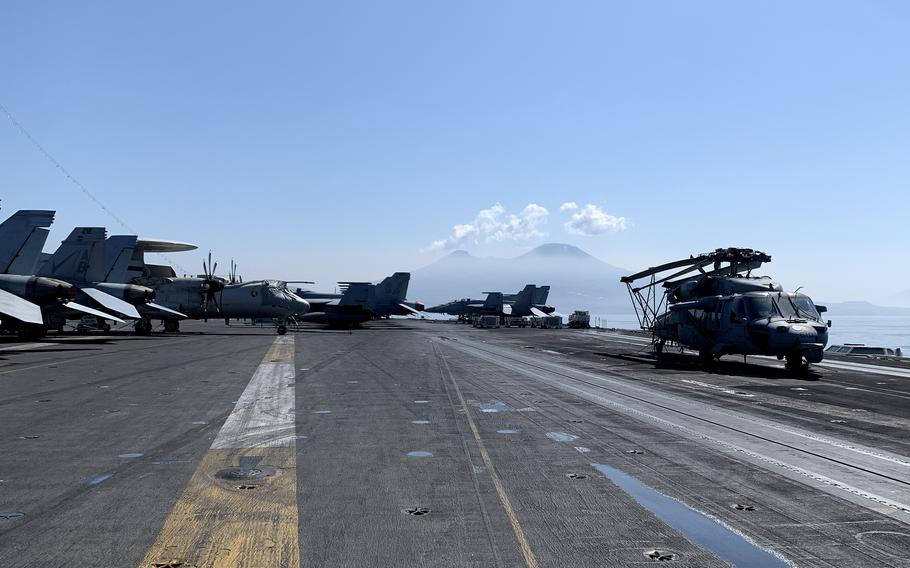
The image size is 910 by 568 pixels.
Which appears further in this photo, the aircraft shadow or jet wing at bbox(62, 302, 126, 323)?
jet wing at bbox(62, 302, 126, 323)

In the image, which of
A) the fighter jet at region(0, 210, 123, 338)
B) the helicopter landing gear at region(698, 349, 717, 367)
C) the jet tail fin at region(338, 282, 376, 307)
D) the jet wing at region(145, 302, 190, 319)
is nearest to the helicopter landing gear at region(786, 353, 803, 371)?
the helicopter landing gear at region(698, 349, 717, 367)

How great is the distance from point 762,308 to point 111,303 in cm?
3962

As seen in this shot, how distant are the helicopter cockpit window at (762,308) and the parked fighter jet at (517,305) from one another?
7547 centimetres

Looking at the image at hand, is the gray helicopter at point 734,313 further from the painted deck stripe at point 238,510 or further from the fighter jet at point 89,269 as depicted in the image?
the fighter jet at point 89,269

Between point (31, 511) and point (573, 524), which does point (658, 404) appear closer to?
point (573, 524)

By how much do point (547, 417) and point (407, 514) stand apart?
7.35 metres

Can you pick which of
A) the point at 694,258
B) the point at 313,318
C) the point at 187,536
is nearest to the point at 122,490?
the point at 187,536

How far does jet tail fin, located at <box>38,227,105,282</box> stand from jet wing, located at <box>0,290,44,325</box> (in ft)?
41.2

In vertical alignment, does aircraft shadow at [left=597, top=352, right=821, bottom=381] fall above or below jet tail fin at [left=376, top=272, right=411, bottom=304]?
below

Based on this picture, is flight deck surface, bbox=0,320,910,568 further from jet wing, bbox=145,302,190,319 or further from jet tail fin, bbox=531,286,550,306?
jet tail fin, bbox=531,286,550,306

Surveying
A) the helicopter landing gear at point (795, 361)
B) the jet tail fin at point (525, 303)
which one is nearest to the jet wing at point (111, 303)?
the helicopter landing gear at point (795, 361)

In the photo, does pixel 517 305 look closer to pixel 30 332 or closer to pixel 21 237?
pixel 30 332

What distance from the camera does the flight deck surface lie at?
6.15m

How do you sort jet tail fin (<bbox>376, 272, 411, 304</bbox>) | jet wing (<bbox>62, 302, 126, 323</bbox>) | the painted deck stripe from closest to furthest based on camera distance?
the painted deck stripe → jet wing (<bbox>62, 302, 126, 323</bbox>) → jet tail fin (<bbox>376, 272, 411, 304</bbox>)
